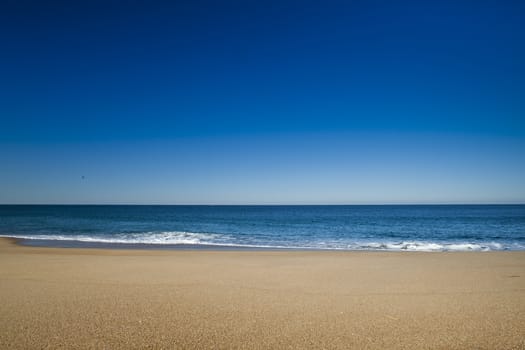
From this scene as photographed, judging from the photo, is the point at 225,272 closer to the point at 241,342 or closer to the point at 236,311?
the point at 236,311

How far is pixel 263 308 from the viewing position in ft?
21.8

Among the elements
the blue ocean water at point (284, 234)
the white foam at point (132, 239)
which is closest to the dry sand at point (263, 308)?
the blue ocean water at point (284, 234)

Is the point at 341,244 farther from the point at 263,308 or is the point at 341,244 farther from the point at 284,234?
the point at 263,308

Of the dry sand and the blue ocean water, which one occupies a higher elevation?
the dry sand

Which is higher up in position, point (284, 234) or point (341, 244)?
point (341, 244)

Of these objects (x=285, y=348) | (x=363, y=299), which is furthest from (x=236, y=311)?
(x=363, y=299)

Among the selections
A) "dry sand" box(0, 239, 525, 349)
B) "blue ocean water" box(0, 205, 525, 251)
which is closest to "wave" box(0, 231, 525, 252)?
"blue ocean water" box(0, 205, 525, 251)

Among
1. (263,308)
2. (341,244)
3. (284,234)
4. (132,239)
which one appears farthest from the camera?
(284,234)

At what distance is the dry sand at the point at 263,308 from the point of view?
5043 mm

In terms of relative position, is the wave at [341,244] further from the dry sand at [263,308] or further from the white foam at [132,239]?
the dry sand at [263,308]

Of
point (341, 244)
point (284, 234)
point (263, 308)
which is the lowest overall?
point (284, 234)

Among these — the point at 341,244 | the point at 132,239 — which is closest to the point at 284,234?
the point at 341,244

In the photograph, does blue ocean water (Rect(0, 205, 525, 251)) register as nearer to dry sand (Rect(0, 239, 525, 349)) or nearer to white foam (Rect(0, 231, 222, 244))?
white foam (Rect(0, 231, 222, 244))

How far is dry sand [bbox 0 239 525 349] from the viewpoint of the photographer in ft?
16.5
